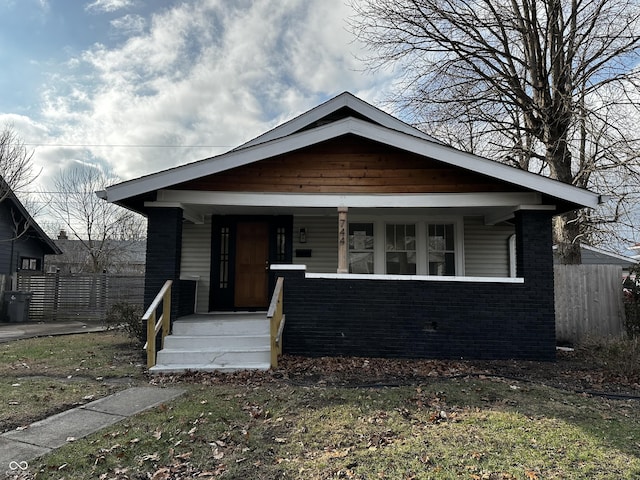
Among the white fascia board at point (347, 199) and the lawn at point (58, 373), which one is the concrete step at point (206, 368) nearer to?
the lawn at point (58, 373)

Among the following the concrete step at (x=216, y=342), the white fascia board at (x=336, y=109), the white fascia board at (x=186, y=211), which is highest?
the white fascia board at (x=336, y=109)

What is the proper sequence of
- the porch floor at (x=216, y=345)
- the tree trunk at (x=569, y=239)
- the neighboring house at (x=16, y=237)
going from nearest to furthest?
the porch floor at (x=216, y=345) → the tree trunk at (x=569, y=239) → the neighboring house at (x=16, y=237)

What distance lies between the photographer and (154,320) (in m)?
6.75

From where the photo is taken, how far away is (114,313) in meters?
10.3

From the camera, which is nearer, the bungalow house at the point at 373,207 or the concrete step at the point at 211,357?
the concrete step at the point at 211,357

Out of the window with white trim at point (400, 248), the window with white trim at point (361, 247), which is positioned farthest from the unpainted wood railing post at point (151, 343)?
the window with white trim at point (400, 248)

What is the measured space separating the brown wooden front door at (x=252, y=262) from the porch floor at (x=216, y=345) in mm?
1328

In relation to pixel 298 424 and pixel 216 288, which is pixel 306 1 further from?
pixel 298 424

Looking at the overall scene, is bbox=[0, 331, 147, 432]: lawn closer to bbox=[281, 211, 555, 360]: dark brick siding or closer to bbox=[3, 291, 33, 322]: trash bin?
bbox=[281, 211, 555, 360]: dark brick siding

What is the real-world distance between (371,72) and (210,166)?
908 cm

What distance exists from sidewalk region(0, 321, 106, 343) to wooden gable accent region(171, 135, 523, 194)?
698cm

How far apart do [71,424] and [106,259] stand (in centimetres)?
2828

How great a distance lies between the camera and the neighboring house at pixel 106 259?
30.5 m

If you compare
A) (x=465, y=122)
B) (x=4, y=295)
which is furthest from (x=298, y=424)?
(x=4, y=295)
